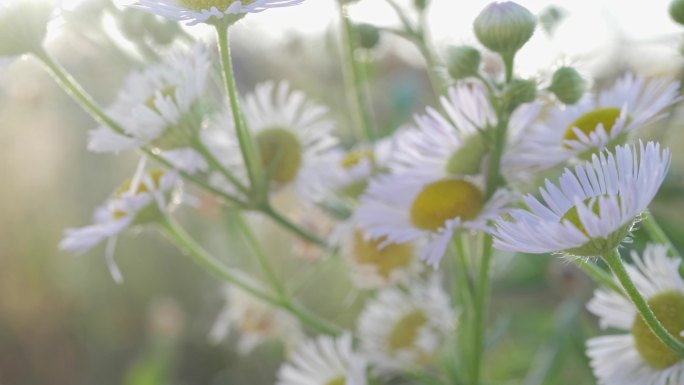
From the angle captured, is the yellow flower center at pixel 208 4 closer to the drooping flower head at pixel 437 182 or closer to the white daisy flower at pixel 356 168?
the drooping flower head at pixel 437 182

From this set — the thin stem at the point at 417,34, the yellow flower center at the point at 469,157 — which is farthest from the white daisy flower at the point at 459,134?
the thin stem at the point at 417,34

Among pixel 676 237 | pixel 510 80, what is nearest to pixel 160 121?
pixel 510 80

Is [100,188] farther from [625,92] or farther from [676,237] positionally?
[625,92]

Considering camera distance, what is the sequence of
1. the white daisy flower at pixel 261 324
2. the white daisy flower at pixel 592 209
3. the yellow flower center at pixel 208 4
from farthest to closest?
the white daisy flower at pixel 261 324 < the yellow flower center at pixel 208 4 < the white daisy flower at pixel 592 209

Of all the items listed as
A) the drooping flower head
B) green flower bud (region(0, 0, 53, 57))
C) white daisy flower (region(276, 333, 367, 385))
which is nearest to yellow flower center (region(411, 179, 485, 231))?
the drooping flower head

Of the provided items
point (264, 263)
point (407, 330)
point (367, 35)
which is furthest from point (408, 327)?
point (367, 35)
